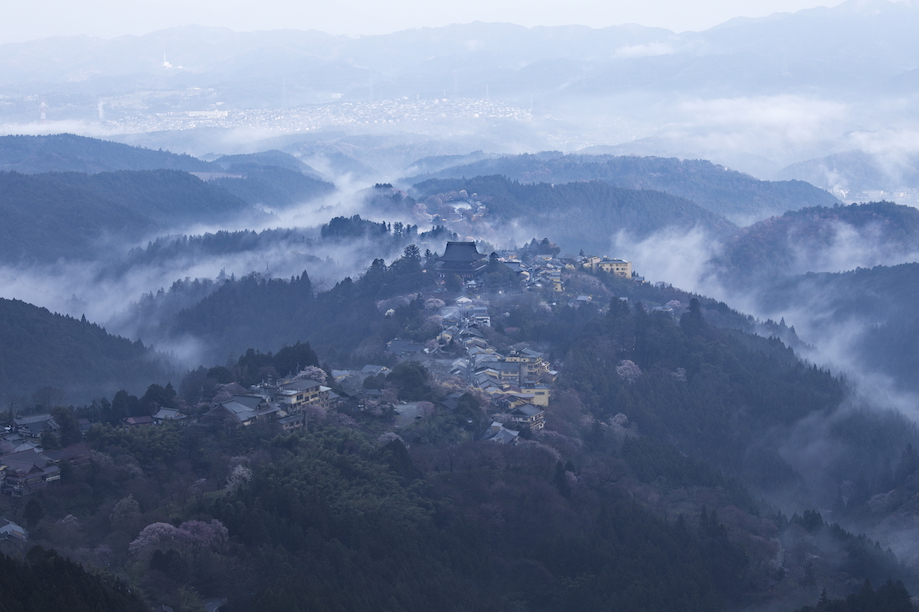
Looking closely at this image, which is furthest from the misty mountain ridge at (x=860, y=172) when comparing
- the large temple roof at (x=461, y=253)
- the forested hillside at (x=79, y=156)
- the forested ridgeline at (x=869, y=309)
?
the large temple roof at (x=461, y=253)

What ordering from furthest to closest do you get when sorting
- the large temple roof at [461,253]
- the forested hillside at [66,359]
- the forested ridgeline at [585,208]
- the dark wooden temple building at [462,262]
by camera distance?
the forested ridgeline at [585,208] → the large temple roof at [461,253] → the dark wooden temple building at [462,262] → the forested hillside at [66,359]

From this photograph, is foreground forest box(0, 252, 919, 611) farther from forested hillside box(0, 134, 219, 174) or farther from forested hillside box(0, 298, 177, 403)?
forested hillside box(0, 134, 219, 174)

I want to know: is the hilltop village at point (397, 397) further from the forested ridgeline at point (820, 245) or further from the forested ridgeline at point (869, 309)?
the forested ridgeline at point (820, 245)

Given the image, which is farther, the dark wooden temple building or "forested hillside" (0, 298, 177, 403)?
the dark wooden temple building

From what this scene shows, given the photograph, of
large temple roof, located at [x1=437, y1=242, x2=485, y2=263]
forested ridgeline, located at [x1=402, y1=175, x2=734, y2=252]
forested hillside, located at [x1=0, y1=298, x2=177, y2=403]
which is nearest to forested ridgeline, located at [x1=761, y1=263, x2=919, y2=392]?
large temple roof, located at [x1=437, y1=242, x2=485, y2=263]

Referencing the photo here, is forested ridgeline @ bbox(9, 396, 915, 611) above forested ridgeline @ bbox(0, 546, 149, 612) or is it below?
below

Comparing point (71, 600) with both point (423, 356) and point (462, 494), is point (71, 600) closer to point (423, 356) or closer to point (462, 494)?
point (462, 494)

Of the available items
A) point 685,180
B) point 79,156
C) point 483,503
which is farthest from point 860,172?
point 483,503
